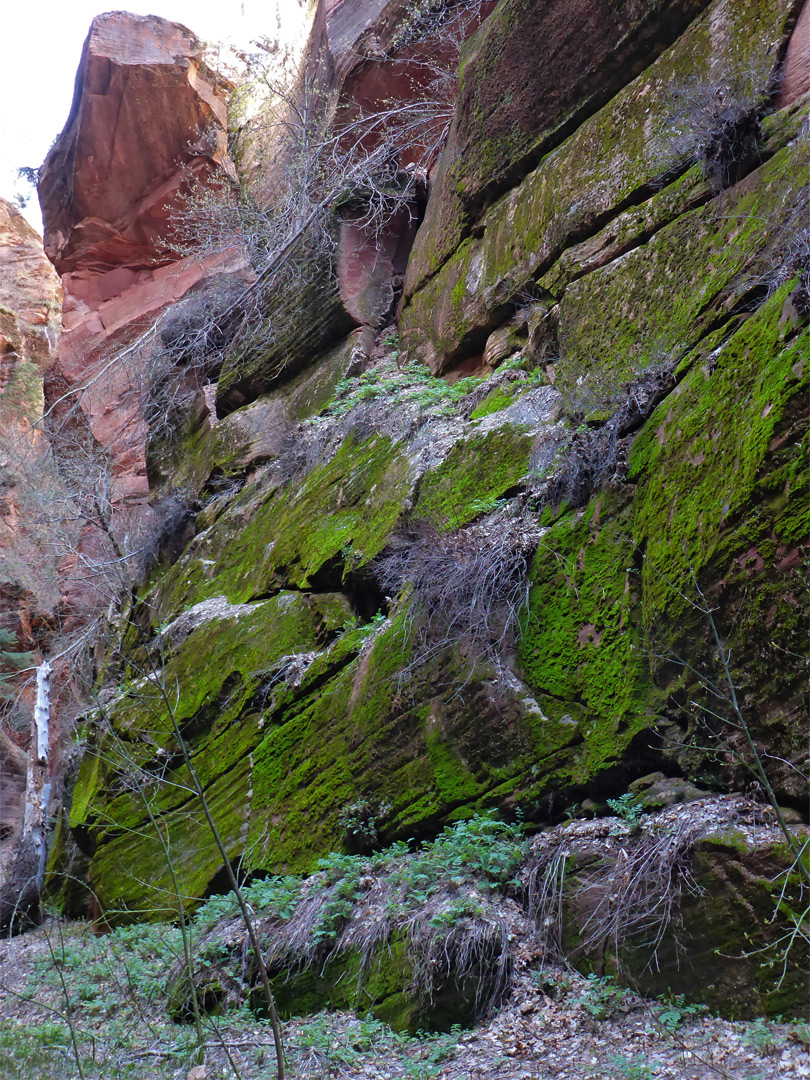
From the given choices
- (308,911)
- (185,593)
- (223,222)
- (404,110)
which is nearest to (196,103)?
(223,222)

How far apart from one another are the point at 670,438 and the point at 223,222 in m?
8.45

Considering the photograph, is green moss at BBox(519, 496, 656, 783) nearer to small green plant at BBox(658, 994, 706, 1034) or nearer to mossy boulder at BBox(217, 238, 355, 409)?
small green plant at BBox(658, 994, 706, 1034)

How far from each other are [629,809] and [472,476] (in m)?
2.66

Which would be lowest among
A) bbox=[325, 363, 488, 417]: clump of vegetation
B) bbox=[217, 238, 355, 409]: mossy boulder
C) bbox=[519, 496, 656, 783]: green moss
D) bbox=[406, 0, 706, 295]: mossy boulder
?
bbox=[519, 496, 656, 783]: green moss

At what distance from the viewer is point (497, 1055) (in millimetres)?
3234

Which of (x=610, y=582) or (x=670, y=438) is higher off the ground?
(x=670, y=438)

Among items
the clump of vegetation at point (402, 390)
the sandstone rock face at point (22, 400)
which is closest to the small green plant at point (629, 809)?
the clump of vegetation at point (402, 390)

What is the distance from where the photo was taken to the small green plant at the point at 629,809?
3521 millimetres

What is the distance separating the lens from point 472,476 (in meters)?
5.53

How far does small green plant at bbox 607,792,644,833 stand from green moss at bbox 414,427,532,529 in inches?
83.4

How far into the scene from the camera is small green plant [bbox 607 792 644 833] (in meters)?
3.52

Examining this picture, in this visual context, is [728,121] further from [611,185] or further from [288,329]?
[288,329]

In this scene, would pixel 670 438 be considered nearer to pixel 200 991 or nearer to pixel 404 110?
pixel 200 991

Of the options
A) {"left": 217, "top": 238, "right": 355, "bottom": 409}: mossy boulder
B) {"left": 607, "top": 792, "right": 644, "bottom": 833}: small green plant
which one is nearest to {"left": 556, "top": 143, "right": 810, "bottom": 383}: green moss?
{"left": 607, "top": 792, "right": 644, "bottom": 833}: small green plant
